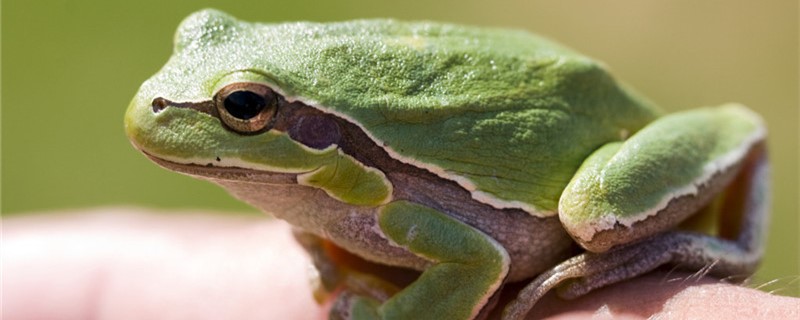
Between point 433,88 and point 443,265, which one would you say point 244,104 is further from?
point 443,265

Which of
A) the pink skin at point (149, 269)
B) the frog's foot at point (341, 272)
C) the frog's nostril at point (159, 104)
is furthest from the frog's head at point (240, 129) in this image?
the pink skin at point (149, 269)

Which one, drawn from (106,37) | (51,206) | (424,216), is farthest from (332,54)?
(106,37)

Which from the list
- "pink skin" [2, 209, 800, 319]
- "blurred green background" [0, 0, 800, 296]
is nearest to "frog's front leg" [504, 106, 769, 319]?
"pink skin" [2, 209, 800, 319]

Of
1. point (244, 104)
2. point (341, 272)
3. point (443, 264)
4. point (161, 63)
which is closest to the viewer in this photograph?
point (244, 104)

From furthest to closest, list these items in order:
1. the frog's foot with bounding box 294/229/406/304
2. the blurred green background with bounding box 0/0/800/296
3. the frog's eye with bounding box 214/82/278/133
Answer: the blurred green background with bounding box 0/0/800/296
the frog's foot with bounding box 294/229/406/304
the frog's eye with bounding box 214/82/278/133

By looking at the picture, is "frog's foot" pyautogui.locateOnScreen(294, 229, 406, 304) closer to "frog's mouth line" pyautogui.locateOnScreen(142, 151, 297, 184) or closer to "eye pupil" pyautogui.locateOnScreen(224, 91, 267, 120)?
"frog's mouth line" pyautogui.locateOnScreen(142, 151, 297, 184)

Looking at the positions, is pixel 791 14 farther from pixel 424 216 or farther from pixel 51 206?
pixel 51 206

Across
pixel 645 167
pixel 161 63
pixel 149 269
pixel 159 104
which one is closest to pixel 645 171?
pixel 645 167
